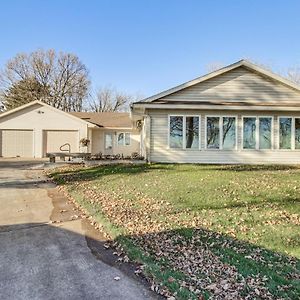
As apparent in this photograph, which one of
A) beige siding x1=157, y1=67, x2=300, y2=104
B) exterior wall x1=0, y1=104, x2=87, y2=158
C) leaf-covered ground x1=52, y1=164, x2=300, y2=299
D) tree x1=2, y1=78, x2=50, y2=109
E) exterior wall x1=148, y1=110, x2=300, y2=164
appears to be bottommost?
leaf-covered ground x1=52, y1=164, x2=300, y2=299

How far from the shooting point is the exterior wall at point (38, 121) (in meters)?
25.2

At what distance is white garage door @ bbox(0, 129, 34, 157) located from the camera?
25284 mm

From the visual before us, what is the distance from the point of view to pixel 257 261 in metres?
4.40

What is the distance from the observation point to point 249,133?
16500 millimetres


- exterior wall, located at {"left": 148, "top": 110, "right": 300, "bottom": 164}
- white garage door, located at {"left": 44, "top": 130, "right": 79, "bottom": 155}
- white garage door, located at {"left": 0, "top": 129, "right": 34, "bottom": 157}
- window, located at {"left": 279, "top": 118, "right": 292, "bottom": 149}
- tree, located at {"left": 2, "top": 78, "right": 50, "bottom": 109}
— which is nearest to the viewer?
exterior wall, located at {"left": 148, "top": 110, "right": 300, "bottom": 164}

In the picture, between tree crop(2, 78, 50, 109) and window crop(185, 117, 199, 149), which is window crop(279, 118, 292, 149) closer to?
window crop(185, 117, 199, 149)

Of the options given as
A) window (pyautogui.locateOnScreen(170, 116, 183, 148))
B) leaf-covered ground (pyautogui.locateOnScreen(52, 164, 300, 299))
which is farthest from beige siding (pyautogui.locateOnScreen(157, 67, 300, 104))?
leaf-covered ground (pyautogui.locateOnScreen(52, 164, 300, 299))

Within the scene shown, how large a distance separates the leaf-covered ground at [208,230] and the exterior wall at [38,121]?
15696 mm

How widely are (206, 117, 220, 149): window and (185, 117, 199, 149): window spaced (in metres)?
0.56

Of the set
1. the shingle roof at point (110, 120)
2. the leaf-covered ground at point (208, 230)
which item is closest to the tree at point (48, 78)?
the shingle roof at point (110, 120)

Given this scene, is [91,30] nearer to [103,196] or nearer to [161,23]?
[161,23]


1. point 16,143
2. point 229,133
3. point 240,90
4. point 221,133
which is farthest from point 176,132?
point 16,143

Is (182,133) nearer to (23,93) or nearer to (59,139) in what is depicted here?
(59,139)

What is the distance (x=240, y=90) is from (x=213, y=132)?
105 inches
